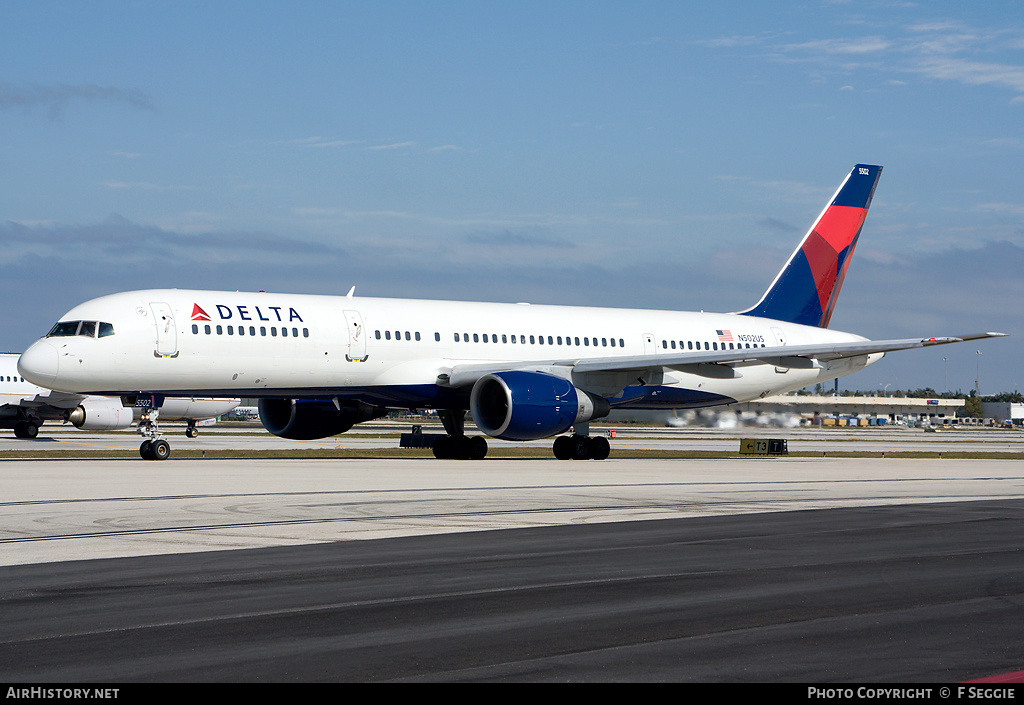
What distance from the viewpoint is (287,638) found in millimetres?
8219

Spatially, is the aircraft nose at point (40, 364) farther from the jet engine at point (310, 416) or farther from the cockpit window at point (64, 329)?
the jet engine at point (310, 416)

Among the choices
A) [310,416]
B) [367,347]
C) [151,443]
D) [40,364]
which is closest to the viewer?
[40,364]

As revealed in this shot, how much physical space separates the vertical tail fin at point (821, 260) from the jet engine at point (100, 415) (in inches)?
1225

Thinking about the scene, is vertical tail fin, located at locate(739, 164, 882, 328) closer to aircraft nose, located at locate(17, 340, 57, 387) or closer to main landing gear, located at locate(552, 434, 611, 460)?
main landing gear, located at locate(552, 434, 611, 460)

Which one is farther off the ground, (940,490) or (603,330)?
(603,330)

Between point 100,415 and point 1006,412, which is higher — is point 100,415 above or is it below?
above

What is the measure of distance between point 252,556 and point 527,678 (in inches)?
246

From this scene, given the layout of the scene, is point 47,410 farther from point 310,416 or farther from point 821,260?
point 821,260

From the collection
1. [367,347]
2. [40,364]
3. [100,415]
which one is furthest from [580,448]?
[100,415]

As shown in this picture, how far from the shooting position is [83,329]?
96.3 feet

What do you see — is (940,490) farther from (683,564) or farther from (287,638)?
(287,638)

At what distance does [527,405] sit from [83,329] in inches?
469
